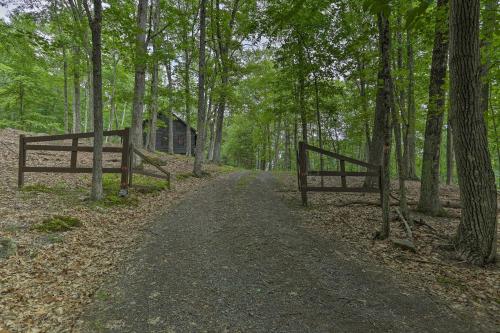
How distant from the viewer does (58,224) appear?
20.8ft

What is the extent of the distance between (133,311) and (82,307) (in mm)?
702

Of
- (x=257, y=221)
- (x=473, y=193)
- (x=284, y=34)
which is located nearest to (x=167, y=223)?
(x=257, y=221)

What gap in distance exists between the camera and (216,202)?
10078mm

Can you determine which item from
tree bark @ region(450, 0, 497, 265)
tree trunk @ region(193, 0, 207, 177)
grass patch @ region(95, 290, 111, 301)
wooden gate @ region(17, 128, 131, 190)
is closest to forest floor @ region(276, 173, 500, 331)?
tree bark @ region(450, 0, 497, 265)

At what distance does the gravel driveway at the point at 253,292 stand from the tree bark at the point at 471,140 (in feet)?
6.17

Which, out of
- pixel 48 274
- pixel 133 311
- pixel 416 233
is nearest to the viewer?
pixel 133 311

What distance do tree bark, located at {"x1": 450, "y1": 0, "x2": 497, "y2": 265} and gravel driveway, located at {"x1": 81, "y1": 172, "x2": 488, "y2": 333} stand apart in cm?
188

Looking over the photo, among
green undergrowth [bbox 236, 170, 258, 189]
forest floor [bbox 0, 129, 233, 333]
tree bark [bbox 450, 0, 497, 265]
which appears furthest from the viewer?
green undergrowth [bbox 236, 170, 258, 189]

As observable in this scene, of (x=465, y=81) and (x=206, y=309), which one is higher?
(x=465, y=81)

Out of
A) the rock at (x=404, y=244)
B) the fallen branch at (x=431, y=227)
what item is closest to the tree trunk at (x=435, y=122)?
the fallen branch at (x=431, y=227)

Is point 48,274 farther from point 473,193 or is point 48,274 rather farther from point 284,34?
point 284,34

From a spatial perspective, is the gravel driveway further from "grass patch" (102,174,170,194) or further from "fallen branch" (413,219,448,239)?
"grass patch" (102,174,170,194)

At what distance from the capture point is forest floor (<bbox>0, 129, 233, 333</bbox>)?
373 centimetres

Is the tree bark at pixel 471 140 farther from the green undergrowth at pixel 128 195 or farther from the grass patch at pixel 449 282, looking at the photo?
the green undergrowth at pixel 128 195
